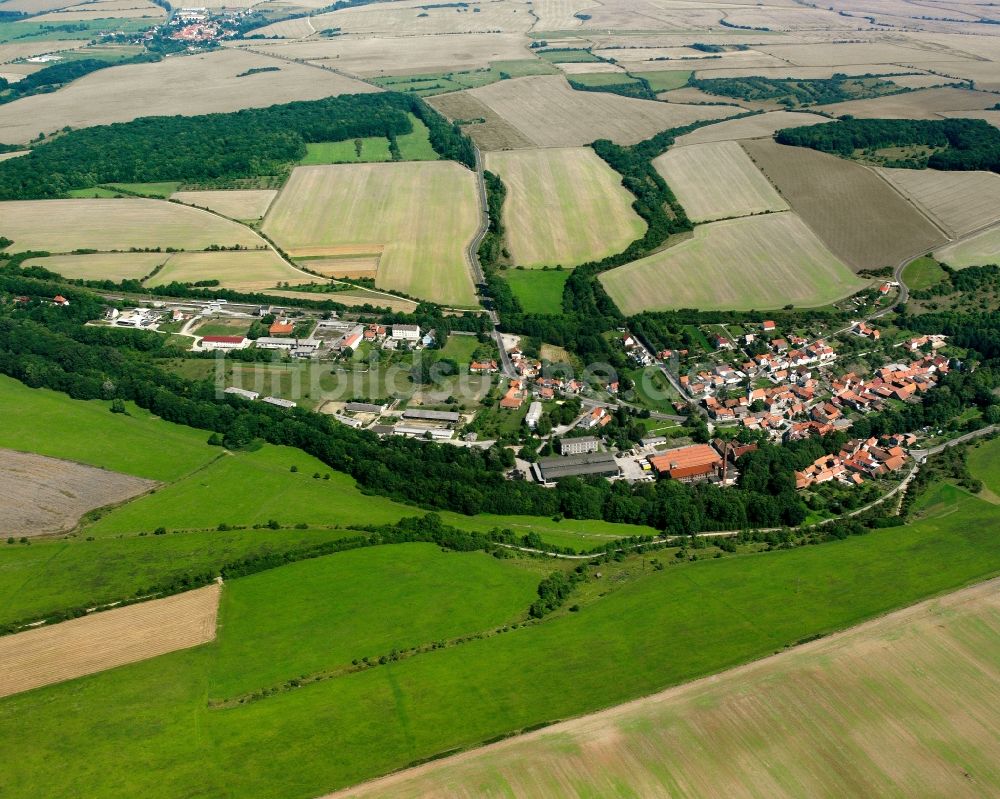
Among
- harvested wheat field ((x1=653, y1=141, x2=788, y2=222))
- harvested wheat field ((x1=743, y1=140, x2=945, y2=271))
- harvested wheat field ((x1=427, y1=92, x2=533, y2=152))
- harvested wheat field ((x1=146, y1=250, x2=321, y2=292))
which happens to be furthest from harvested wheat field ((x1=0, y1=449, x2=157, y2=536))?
harvested wheat field ((x1=427, y1=92, x2=533, y2=152))

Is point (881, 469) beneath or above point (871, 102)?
beneath

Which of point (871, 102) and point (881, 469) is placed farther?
point (871, 102)

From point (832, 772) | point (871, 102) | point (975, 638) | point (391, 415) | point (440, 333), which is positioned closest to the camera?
point (832, 772)

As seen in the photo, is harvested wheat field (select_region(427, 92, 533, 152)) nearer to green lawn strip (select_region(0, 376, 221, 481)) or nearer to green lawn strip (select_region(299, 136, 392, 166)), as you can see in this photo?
green lawn strip (select_region(299, 136, 392, 166))

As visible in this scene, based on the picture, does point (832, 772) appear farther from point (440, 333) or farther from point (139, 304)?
point (139, 304)

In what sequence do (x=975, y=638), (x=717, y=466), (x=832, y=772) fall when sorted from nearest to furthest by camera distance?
(x=832, y=772) < (x=975, y=638) < (x=717, y=466)

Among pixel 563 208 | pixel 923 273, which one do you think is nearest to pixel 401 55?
pixel 563 208

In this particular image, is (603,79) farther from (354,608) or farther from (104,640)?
(104,640)

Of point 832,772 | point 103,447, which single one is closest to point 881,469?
point 832,772

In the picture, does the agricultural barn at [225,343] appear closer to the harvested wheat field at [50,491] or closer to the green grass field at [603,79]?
the harvested wheat field at [50,491]
